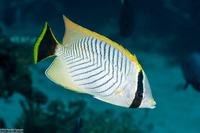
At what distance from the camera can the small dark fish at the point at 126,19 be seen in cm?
315

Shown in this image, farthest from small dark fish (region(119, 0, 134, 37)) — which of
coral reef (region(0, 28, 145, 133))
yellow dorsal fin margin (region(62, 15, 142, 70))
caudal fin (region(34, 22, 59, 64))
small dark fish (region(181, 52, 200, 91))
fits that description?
caudal fin (region(34, 22, 59, 64))

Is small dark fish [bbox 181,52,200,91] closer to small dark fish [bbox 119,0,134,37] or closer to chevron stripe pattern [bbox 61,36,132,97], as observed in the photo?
small dark fish [bbox 119,0,134,37]

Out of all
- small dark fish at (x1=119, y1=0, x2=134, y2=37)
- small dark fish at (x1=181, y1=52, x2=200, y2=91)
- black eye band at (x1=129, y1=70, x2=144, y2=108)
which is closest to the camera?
black eye band at (x1=129, y1=70, x2=144, y2=108)

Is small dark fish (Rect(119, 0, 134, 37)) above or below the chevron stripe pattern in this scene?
above

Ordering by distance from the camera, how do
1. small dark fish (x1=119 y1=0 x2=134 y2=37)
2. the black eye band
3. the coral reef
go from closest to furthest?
1. the black eye band
2. small dark fish (x1=119 y1=0 x2=134 y2=37)
3. the coral reef

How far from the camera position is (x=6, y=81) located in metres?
3.96

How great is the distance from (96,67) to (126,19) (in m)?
2.41

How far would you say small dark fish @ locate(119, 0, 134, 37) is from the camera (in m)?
3.15

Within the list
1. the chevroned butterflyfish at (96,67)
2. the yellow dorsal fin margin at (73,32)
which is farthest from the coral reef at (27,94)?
the yellow dorsal fin margin at (73,32)

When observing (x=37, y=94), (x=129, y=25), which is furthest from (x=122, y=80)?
(x=37, y=94)

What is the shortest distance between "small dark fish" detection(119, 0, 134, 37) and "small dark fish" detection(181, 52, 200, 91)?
1.36m

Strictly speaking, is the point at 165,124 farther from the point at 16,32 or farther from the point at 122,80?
the point at 16,32

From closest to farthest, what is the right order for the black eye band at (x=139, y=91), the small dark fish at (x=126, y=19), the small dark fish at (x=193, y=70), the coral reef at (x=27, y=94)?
the black eye band at (x=139, y=91), the small dark fish at (x=126, y=19), the small dark fish at (x=193, y=70), the coral reef at (x=27, y=94)

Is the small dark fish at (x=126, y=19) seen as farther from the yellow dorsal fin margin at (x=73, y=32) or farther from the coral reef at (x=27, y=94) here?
the yellow dorsal fin margin at (x=73, y=32)
